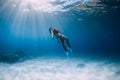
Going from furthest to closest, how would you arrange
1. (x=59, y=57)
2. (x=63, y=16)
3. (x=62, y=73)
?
(x=59, y=57)
(x=63, y=16)
(x=62, y=73)

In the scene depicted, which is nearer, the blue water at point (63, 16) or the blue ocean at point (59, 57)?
A: the blue ocean at point (59, 57)

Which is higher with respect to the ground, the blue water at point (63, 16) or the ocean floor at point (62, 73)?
the blue water at point (63, 16)

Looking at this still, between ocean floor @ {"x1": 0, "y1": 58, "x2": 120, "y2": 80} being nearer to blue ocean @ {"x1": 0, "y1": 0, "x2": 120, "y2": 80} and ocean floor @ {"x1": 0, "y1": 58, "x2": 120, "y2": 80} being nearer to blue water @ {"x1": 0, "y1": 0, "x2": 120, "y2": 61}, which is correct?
blue ocean @ {"x1": 0, "y1": 0, "x2": 120, "y2": 80}

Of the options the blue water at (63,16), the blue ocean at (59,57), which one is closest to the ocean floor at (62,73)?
the blue ocean at (59,57)

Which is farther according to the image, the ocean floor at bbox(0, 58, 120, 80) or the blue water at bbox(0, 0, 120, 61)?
the blue water at bbox(0, 0, 120, 61)

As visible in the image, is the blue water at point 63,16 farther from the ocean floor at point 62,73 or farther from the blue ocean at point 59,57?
the ocean floor at point 62,73

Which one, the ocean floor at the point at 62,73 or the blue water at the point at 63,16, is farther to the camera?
the blue water at the point at 63,16

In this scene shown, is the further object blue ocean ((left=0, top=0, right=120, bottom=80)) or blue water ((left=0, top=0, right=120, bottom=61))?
blue water ((left=0, top=0, right=120, bottom=61))

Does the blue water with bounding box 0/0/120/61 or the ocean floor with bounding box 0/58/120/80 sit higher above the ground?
the blue water with bounding box 0/0/120/61

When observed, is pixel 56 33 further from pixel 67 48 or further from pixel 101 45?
pixel 101 45

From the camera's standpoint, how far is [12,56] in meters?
27.9

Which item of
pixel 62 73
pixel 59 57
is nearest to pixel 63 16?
pixel 59 57

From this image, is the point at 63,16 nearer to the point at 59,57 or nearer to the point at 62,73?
the point at 59,57

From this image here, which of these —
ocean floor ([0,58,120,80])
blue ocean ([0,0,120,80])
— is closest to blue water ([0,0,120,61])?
blue ocean ([0,0,120,80])
